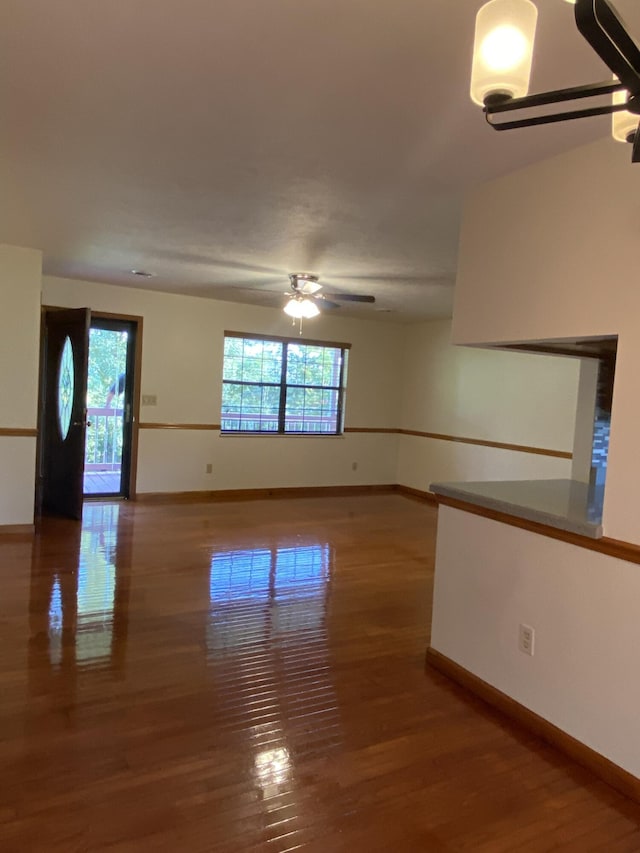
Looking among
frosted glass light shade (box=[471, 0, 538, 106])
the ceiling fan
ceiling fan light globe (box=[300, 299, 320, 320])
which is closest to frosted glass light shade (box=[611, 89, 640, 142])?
frosted glass light shade (box=[471, 0, 538, 106])

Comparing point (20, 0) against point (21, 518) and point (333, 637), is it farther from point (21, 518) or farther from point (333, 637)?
point (21, 518)

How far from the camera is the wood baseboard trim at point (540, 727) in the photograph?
2146 millimetres

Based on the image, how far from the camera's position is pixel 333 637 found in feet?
11.0

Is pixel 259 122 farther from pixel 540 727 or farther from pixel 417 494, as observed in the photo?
pixel 417 494

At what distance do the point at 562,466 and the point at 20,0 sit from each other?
18.4 ft

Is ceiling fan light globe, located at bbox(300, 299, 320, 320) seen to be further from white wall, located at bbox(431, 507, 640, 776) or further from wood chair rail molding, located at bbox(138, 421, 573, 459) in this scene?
white wall, located at bbox(431, 507, 640, 776)

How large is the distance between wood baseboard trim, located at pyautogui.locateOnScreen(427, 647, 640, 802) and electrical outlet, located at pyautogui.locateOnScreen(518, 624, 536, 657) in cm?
24

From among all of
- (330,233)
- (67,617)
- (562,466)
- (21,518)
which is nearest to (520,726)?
(67,617)

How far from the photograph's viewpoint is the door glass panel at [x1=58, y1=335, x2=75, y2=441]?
19.0 feet

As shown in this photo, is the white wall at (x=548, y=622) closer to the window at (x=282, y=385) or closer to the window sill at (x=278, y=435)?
the window sill at (x=278, y=435)

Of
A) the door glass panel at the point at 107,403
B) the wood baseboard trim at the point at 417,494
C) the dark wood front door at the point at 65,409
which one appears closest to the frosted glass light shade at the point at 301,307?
the dark wood front door at the point at 65,409

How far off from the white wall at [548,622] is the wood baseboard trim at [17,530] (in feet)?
12.2

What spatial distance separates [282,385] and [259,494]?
56.9 inches

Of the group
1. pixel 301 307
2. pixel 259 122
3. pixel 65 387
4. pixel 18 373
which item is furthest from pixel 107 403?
pixel 259 122
